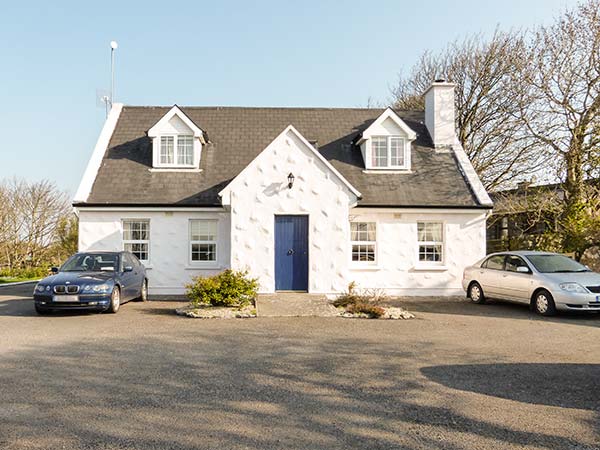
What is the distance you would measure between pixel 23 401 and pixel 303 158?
40.0ft

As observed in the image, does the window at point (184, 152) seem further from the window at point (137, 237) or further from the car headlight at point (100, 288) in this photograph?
the car headlight at point (100, 288)

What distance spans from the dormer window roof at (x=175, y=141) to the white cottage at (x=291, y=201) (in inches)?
1.5

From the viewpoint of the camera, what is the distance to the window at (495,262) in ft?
50.3

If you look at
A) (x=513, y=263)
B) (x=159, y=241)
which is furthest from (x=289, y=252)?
(x=513, y=263)

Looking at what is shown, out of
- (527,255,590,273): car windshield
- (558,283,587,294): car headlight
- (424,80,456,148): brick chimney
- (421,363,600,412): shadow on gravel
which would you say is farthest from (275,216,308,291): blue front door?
(421,363,600,412): shadow on gravel

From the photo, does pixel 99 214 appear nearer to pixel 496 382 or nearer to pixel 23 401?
pixel 23 401

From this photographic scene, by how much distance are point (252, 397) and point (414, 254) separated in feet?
42.7

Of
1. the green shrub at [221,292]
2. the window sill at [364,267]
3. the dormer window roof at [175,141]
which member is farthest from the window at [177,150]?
the green shrub at [221,292]

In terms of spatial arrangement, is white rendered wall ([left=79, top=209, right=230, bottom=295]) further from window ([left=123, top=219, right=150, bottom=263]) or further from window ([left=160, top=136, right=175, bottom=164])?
window ([left=160, top=136, right=175, bottom=164])

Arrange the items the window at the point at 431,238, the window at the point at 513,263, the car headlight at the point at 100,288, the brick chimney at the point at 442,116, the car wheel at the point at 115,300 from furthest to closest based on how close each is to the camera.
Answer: the brick chimney at the point at 442,116, the window at the point at 431,238, the window at the point at 513,263, the car wheel at the point at 115,300, the car headlight at the point at 100,288

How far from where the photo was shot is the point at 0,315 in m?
13.2

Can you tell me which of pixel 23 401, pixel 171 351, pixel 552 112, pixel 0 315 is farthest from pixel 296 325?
pixel 552 112

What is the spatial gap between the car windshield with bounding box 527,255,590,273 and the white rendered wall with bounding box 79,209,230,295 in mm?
10372

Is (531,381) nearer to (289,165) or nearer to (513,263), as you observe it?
(513,263)
